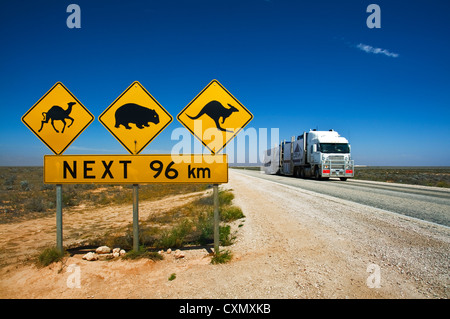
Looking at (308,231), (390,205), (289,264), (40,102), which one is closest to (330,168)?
(390,205)

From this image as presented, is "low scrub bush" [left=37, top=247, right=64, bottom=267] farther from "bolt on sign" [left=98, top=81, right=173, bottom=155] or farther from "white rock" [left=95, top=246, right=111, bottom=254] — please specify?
"bolt on sign" [left=98, top=81, right=173, bottom=155]

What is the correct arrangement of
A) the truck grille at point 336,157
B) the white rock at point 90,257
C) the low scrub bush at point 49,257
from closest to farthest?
the low scrub bush at point 49,257 → the white rock at point 90,257 → the truck grille at point 336,157

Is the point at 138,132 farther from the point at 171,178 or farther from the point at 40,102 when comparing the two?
the point at 40,102

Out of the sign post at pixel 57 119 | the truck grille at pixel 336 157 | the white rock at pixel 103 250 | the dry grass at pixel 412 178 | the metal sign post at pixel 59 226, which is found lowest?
the dry grass at pixel 412 178

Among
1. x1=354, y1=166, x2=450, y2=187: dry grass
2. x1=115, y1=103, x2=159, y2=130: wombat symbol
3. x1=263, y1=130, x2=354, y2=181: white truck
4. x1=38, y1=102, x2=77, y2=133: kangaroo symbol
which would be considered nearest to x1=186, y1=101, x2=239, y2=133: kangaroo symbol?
x1=115, y1=103, x2=159, y2=130: wombat symbol

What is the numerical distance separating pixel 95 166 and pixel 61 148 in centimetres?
76

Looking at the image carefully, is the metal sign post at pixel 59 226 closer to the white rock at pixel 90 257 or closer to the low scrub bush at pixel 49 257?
the low scrub bush at pixel 49 257

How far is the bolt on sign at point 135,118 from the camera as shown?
4598 millimetres

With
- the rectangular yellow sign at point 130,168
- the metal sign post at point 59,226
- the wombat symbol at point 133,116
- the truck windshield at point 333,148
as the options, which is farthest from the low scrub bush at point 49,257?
the truck windshield at point 333,148

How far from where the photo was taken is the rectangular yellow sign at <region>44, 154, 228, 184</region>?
4.59 m

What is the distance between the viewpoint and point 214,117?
4.52m

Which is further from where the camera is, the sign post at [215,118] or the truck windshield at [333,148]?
the truck windshield at [333,148]

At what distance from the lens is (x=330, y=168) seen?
73.3ft

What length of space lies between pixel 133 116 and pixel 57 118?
4.71 feet
